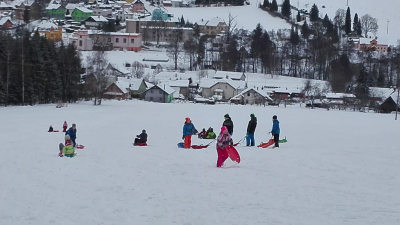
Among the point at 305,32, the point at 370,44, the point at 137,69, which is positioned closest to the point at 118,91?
the point at 137,69

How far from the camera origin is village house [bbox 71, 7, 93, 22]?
108 m

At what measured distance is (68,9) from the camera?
116 meters

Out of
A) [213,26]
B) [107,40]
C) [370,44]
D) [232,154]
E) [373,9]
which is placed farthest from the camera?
[373,9]

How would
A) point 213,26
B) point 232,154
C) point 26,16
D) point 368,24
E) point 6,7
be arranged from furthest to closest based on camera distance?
point 6,7
point 368,24
point 213,26
point 26,16
point 232,154

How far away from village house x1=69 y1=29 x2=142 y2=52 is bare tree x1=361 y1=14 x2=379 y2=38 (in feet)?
172

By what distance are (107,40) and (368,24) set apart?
5959 cm

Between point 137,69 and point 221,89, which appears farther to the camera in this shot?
point 137,69

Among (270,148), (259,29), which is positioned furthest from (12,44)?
(259,29)

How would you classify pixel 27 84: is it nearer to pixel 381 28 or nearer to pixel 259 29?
pixel 259 29

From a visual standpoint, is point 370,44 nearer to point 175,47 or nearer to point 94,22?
point 175,47

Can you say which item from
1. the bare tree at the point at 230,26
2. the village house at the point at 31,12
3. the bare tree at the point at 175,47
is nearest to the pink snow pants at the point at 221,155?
the bare tree at the point at 175,47

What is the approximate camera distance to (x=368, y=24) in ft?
366

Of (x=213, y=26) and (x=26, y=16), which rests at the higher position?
(x=26, y=16)

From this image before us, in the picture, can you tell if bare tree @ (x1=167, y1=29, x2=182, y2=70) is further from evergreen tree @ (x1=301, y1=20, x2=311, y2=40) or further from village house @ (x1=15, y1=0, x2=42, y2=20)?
village house @ (x1=15, y1=0, x2=42, y2=20)
